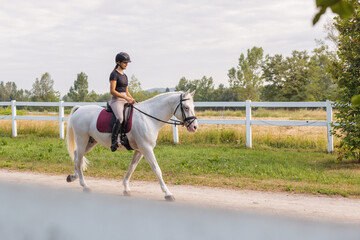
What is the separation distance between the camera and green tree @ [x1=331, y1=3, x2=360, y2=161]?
388 inches

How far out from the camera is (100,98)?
72.6 meters

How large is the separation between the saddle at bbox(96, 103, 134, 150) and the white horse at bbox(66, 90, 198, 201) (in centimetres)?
8

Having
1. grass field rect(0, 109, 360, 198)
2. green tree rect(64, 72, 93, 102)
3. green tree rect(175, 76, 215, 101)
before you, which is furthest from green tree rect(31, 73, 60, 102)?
grass field rect(0, 109, 360, 198)

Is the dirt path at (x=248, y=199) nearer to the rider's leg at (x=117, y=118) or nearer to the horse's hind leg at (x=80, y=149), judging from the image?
the horse's hind leg at (x=80, y=149)

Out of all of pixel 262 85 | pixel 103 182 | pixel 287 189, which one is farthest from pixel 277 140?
pixel 262 85

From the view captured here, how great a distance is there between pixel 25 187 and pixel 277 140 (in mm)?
8366

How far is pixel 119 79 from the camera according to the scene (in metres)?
7.21

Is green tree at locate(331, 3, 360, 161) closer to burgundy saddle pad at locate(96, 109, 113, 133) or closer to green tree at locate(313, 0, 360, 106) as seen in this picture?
burgundy saddle pad at locate(96, 109, 113, 133)

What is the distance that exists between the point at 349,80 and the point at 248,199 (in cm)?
496

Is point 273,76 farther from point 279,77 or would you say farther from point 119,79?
point 119,79

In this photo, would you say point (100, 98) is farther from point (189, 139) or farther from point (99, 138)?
point (99, 138)

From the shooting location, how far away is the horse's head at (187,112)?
6.68m

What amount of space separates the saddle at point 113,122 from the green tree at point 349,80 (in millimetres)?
5722

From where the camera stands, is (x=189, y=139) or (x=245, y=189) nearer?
(x=245, y=189)
